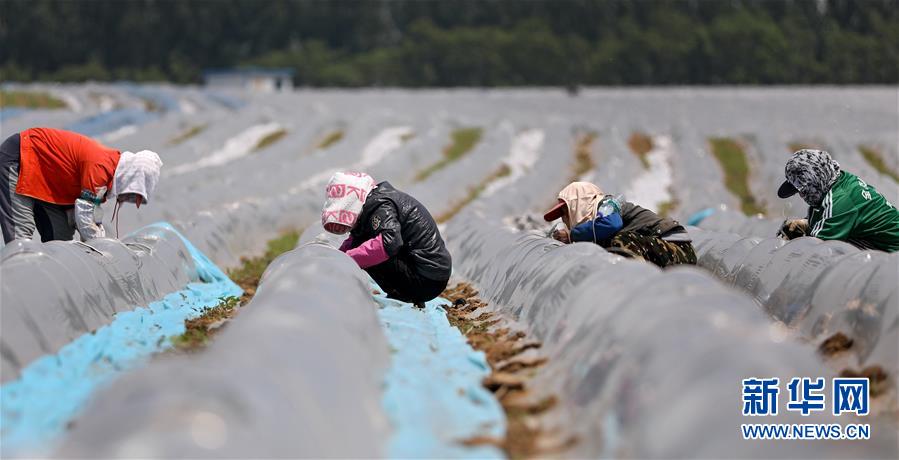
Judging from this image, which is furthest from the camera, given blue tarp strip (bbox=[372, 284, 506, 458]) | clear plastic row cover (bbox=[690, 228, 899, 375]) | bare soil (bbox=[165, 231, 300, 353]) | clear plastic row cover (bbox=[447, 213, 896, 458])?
bare soil (bbox=[165, 231, 300, 353])

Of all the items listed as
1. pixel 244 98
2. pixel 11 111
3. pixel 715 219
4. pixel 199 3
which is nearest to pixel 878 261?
pixel 715 219

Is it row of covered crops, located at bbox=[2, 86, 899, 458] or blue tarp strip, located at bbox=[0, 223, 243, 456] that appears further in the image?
blue tarp strip, located at bbox=[0, 223, 243, 456]

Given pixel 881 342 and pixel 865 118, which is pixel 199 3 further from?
pixel 881 342

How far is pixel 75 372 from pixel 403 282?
243 cm

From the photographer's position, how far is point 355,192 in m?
7.18

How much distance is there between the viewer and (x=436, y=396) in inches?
204

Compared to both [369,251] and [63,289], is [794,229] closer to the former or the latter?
[369,251]

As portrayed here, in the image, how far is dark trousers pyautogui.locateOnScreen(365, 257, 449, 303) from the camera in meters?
7.62

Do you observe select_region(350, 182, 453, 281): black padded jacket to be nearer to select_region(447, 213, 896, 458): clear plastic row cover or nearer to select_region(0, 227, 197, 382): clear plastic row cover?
select_region(447, 213, 896, 458): clear plastic row cover

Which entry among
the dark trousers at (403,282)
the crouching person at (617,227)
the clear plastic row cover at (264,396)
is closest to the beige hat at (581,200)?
the crouching person at (617,227)

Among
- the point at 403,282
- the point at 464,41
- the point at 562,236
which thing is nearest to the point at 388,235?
the point at 403,282

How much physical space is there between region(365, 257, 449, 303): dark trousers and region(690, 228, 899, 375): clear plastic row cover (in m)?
2.10

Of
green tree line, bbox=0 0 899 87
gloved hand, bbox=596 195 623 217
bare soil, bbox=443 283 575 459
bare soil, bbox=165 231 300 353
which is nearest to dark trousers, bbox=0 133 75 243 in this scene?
bare soil, bbox=165 231 300 353

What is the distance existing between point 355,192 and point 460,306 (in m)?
1.66
